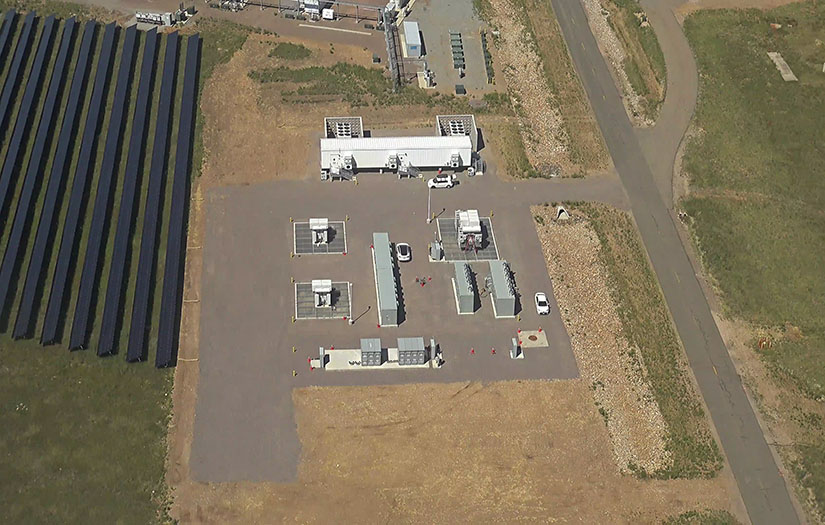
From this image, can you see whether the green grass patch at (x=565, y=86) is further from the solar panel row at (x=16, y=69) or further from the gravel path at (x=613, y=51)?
the solar panel row at (x=16, y=69)

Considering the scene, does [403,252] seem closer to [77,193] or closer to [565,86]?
[77,193]

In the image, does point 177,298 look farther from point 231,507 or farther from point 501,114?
point 501,114

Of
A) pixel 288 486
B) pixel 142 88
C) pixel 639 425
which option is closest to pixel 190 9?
pixel 142 88

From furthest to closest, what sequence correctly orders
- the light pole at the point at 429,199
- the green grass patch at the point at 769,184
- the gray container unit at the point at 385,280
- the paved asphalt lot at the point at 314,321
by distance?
the light pole at the point at 429,199
the green grass patch at the point at 769,184
the gray container unit at the point at 385,280
the paved asphalt lot at the point at 314,321

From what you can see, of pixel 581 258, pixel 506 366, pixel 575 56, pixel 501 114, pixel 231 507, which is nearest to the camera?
pixel 231 507

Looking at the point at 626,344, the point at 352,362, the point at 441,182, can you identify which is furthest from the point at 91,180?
the point at 626,344

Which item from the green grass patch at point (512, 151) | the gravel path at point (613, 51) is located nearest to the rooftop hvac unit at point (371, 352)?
the green grass patch at point (512, 151)
